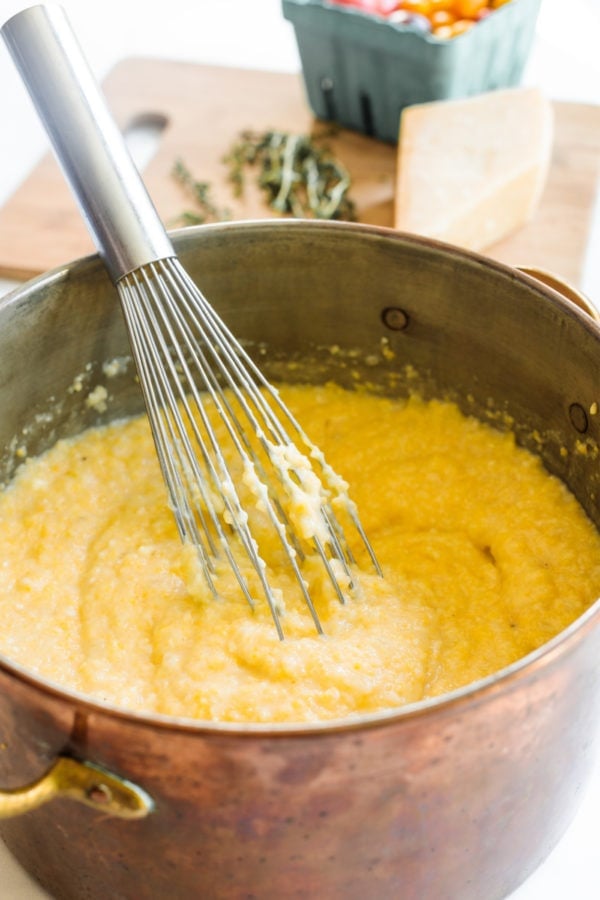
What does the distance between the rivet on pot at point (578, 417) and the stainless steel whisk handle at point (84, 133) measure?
0.49m

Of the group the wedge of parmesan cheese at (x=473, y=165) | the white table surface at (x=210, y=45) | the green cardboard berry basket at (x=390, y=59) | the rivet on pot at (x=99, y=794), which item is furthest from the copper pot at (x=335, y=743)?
the green cardboard berry basket at (x=390, y=59)

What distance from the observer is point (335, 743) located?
2.41ft

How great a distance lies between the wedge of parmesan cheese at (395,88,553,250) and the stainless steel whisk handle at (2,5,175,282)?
2.20 feet

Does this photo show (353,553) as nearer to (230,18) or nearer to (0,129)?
(0,129)

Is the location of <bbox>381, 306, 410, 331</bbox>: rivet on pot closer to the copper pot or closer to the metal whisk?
the copper pot

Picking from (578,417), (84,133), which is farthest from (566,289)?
(84,133)

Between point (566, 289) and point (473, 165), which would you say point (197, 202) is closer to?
point (473, 165)

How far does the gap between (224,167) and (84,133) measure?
2.88 ft

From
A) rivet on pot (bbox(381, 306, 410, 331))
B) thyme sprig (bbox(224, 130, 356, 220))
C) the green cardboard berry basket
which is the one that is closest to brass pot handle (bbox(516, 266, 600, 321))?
rivet on pot (bbox(381, 306, 410, 331))

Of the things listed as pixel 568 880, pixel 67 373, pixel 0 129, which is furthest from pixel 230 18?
pixel 568 880

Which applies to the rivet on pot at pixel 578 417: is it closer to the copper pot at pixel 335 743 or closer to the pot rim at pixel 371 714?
the copper pot at pixel 335 743

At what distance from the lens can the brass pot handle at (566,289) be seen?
1.19 m

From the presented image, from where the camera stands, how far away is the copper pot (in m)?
0.76

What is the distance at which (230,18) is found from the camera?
2.56 m
